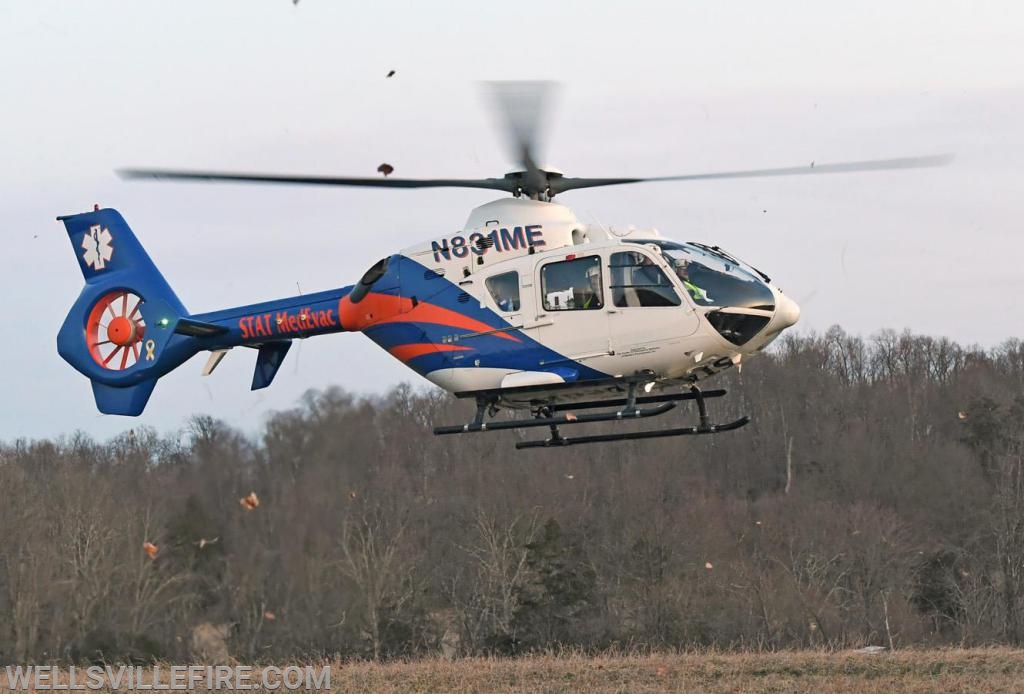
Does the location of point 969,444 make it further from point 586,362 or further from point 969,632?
point 586,362

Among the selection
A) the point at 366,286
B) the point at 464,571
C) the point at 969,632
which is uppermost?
the point at 366,286

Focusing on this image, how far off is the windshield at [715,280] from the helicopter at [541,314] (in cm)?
2

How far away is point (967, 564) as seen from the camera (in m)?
45.4

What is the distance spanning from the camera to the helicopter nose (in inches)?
589

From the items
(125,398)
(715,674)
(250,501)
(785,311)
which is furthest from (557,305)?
(125,398)

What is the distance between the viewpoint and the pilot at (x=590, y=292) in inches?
599

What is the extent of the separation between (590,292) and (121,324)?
7288 mm

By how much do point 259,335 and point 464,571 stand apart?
18.1 meters

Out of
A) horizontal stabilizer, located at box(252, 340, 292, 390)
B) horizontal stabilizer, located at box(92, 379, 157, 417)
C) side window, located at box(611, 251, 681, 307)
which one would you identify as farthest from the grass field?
side window, located at box(611, 251, 681, 307)

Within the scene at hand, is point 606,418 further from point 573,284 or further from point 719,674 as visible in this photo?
point 719,674

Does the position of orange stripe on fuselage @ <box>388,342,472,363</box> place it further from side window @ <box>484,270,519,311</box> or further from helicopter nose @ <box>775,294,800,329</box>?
helicopter nose @ <box>775,294,800,329</box>

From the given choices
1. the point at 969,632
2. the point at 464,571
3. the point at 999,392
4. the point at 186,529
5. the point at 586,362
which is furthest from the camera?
the point at 999,392

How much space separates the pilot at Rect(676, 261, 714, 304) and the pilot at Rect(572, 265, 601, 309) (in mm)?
901

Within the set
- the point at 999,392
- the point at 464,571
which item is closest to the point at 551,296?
the point at 464,571
